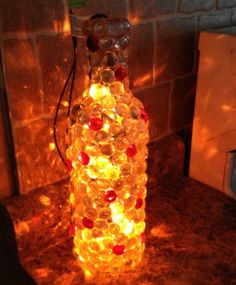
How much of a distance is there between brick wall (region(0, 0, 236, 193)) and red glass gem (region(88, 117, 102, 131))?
0.50 ft

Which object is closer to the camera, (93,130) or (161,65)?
(93,130)

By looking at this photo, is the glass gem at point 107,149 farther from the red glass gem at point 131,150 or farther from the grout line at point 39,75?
the grout line at point 39,75

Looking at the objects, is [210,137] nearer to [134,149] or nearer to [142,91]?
[142,91]

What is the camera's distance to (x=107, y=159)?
0.60 metres

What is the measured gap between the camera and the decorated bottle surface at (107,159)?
572 mm

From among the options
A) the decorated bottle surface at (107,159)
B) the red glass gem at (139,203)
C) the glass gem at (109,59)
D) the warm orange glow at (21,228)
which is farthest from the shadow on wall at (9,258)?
the glass gem at (109,59)

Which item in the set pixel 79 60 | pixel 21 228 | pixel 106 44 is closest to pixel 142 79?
pixel 79 60

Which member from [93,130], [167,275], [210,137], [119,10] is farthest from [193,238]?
[119,10]

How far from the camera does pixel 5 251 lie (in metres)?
0.63

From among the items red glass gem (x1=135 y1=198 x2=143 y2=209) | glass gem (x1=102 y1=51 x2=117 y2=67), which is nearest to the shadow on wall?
red glass gem (x1=135 y1=198 x2=143 y2=209)

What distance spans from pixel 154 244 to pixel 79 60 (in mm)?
403

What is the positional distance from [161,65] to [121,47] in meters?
0.31

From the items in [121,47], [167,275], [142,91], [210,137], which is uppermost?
[121,47]

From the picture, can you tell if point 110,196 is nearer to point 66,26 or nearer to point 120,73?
point 120,73
